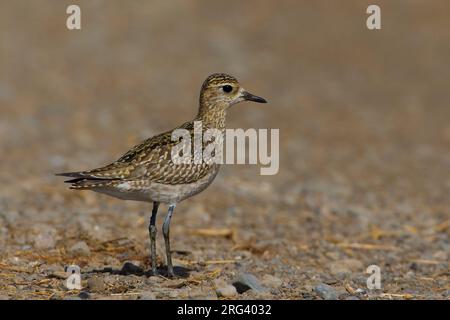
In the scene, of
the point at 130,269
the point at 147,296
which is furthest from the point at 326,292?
the point at 130,269

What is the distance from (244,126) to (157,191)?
398 inches

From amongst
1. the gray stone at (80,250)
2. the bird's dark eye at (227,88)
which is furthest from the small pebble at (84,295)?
the bird's dark eye at (227,88)

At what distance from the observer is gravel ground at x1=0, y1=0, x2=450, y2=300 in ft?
30.9

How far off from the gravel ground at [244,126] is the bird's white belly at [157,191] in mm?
821

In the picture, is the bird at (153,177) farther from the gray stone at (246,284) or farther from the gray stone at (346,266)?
the gray stone at (346,266)

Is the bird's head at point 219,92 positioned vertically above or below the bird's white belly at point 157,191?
above

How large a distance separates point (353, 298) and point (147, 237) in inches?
145

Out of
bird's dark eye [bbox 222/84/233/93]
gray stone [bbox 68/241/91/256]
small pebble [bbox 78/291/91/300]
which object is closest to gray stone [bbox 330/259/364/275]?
bird's dark eye [bbox 222/84/233/93]

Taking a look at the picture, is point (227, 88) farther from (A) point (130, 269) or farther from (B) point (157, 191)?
(A) point (130, 269)

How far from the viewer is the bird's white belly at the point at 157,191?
852 centimetres

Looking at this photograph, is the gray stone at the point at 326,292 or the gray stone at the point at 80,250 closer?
the gray stone at the point at 326,292

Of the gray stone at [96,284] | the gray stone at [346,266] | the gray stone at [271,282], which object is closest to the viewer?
the gray stone at [96,284]
